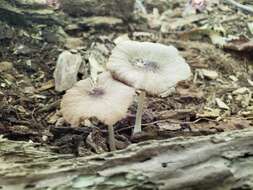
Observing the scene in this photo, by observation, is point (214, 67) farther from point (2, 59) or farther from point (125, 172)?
point (125, 172)

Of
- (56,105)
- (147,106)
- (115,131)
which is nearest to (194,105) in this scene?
(147,106)

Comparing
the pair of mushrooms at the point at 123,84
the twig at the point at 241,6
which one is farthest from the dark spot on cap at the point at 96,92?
the twig at the point at 241,6

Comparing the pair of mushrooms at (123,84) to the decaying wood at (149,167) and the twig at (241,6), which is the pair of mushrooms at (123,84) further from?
the twig at (241,6)

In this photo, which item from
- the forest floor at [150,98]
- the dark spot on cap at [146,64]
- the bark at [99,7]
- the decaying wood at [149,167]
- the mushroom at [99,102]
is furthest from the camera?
the bark at [99,7]

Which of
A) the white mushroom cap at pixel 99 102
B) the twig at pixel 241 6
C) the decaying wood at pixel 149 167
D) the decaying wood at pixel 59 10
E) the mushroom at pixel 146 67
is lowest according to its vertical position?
the decaying wood at pixel 149 167

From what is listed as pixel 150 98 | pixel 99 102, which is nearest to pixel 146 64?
pixel 99 102

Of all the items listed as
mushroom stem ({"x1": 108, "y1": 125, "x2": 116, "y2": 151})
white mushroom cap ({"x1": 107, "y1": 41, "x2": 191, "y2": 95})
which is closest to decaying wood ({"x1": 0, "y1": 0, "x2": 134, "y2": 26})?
white mushroom cap ({"x1": 107, "y1": 41, "x2": 191, "y2": 95})
